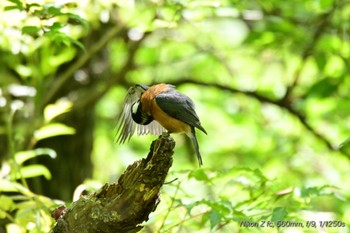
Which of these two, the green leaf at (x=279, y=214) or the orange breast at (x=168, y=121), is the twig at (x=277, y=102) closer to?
the orange breast at (x=168, y=121)

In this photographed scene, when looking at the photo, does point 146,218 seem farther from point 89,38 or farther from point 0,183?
point 89,38

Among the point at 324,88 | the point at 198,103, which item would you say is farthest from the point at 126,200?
the point at 198,103

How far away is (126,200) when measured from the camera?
2.22 m

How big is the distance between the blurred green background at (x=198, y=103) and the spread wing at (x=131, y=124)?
0.31m

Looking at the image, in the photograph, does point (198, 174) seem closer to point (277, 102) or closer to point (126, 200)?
point (126, 200)

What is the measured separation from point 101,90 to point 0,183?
168 cm

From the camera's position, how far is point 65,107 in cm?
386

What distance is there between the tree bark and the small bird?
1.25 ft

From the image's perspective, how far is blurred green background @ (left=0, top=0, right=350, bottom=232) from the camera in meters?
2.73

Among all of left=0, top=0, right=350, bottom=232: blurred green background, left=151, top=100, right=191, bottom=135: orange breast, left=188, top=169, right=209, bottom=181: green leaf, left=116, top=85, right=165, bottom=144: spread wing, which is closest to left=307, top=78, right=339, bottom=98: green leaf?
left=0, top=0, right=350, bottom=232: blurred green background

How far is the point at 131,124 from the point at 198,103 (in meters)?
3.02

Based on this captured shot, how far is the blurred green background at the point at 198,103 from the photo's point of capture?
8.97 ft

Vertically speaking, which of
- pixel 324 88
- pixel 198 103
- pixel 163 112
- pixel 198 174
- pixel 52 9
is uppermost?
pixel 52 9

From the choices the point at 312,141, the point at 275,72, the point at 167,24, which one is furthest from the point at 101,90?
the point at 275,72
